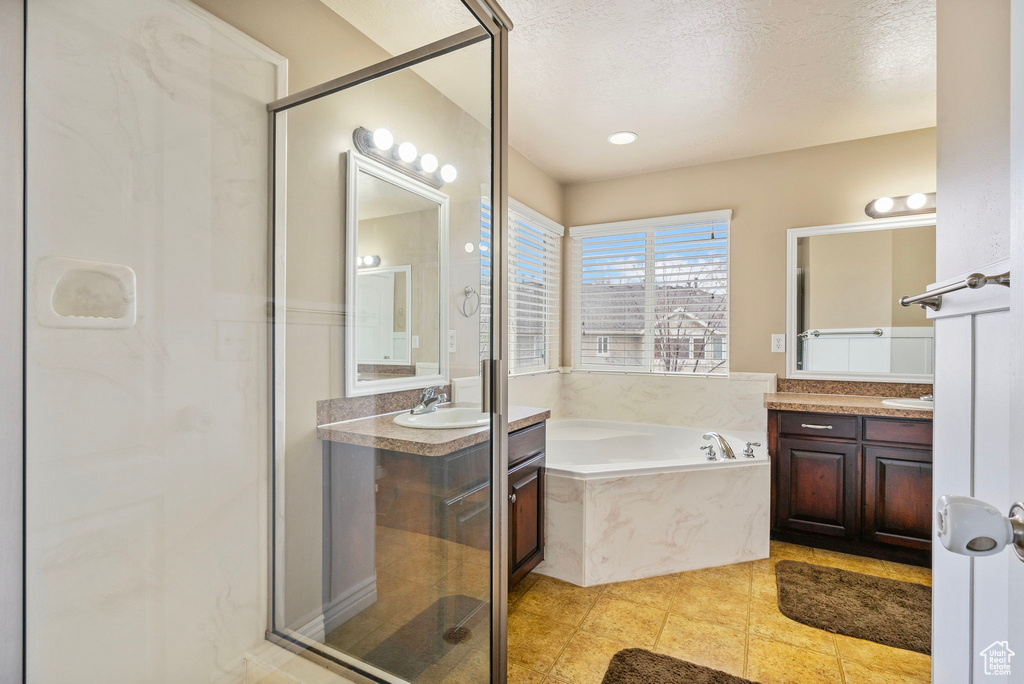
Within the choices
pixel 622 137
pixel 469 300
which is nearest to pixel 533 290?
pixel 622 137

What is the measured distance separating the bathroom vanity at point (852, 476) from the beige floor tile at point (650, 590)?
0.96 meters

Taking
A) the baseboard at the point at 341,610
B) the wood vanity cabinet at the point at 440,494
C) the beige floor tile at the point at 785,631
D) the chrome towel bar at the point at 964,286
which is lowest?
the beige floor tile at the point at 785,631

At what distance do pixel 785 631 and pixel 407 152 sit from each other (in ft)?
7.53

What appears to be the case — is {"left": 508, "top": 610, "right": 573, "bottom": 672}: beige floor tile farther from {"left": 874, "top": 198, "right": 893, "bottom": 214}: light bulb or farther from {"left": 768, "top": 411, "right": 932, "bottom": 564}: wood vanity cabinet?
{"left": 874, "top": 198, "right": 893, "bottom": 214}: light bulb

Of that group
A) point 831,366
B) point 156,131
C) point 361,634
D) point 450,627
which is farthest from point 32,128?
point 831,366

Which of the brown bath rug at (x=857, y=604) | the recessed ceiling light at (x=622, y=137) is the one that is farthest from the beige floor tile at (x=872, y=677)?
the recessed ceiling light at (x=622, y=137)

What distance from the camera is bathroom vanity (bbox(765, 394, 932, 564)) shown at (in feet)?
8.55

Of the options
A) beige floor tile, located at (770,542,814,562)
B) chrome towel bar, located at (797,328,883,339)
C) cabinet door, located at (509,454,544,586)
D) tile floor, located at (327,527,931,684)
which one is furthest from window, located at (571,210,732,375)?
cabinet door, located at (509,454,544,586)

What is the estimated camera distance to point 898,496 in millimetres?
2650

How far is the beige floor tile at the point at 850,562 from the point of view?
2.58 m

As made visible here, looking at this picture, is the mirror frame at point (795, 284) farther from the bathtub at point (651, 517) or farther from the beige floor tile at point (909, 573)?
the beige floor tile at point (909, 573)

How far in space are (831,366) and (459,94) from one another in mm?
3061

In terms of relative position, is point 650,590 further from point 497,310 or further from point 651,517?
point 497,310

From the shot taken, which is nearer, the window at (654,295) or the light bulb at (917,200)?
the light bulb at (917,200)
